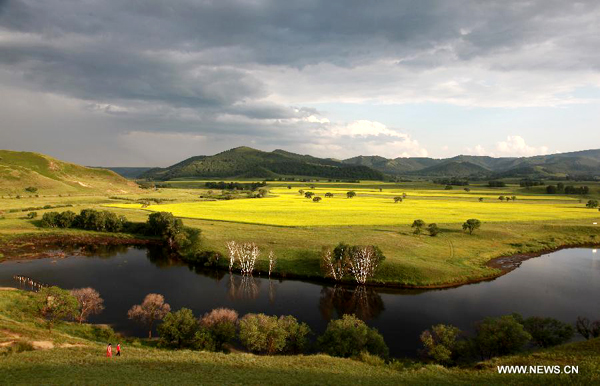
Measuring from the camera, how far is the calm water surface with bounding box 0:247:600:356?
4956cm

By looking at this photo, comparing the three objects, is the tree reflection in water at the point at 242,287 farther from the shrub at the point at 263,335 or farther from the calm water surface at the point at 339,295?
the shrub at the point at 263,335

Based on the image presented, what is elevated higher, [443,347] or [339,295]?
[443,347]

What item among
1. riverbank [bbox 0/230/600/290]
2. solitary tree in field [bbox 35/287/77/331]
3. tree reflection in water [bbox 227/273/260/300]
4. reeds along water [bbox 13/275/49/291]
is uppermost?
solitary tree in field [bbox 35/287/77/331]

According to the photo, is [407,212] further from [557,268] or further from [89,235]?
[89,235]

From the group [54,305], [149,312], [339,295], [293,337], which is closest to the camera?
[293,337]

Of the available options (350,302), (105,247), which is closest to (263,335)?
(350,302)

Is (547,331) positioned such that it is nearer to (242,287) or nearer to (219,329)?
(219,329)

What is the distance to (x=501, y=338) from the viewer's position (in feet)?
118

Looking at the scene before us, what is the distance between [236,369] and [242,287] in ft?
122

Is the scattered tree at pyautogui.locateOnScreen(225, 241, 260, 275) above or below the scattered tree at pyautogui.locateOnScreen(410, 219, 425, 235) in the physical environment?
below

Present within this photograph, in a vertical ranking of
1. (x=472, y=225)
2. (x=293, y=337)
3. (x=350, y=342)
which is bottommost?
(x=293, y=337)

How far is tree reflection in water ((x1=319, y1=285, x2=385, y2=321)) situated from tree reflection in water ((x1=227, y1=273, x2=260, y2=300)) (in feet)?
42.2

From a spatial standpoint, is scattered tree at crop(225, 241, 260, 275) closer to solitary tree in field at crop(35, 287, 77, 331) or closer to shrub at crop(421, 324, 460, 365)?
solitary tree in field at crop(35, 287, 77, 331)

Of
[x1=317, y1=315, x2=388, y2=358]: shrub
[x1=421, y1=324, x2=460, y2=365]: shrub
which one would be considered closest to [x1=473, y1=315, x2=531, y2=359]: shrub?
[x1=421, y1=324, x2=460, y2=365]: shrub
